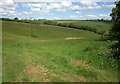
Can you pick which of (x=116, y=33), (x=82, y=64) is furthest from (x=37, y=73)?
(x=116, y=33)

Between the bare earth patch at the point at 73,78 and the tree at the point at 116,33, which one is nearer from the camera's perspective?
the bare earth patch at the point at 73,78

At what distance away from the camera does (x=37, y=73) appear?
66.9 ft

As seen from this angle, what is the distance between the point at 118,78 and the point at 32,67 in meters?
7.53

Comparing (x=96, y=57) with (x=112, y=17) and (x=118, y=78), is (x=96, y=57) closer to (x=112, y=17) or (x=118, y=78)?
(x=118, y=78)

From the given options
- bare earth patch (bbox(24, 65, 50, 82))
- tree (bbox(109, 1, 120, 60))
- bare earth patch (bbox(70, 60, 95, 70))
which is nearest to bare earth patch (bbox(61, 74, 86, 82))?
bare earth patch (bbox(24, 65, 50, 82))

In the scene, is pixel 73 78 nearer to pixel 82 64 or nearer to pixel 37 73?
pixel 37 73

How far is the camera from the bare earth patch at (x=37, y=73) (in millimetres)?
19328

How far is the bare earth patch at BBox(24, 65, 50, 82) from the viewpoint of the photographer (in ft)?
63.4

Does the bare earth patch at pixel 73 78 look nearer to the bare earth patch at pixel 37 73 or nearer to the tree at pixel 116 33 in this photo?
the bare earth patch at pixel 37 73

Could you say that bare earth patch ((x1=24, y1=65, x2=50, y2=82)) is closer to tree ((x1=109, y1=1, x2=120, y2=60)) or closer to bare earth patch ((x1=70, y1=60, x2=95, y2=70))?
bare earth patch ((x1=70, y1=60, x2=95, y2=70))

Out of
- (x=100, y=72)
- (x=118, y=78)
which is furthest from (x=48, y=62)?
(x=118, y=78)

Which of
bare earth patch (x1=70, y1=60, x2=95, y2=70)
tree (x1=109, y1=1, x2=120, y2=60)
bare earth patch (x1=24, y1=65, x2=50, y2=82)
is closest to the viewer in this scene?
bare earth patch (x1=24, y1=65, x2=50, y2=82)

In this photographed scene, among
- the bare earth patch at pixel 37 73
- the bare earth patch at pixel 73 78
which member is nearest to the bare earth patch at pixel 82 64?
the bare earth patch at pixel 73 78

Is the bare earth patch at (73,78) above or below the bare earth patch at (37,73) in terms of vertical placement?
below
